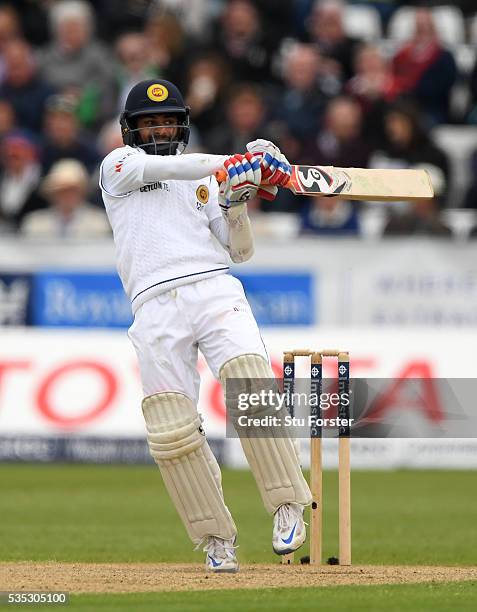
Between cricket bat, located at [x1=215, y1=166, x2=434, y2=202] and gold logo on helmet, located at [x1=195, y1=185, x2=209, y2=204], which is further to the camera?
gold logo on helmet, located at [x1=195, y1=185, x2=209, y2=204]

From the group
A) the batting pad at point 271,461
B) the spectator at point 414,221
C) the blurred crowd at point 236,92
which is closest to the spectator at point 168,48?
the blurred crowd at point 236,92

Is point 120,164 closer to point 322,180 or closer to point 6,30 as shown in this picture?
point 322,180

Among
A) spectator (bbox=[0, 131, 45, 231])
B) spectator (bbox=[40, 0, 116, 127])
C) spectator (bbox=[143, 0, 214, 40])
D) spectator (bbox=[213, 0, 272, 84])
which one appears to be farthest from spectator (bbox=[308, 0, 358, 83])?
spectator (bbox=[0, 131, 45, 231])

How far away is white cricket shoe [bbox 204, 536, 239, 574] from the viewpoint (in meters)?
7.71

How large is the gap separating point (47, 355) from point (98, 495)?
2.24 meters

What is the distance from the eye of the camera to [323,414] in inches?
303

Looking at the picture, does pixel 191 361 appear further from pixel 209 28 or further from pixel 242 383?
pixel 209 28

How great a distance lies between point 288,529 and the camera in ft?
24.5

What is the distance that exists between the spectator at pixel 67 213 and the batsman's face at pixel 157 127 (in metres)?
7.06

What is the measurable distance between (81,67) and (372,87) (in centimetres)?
320

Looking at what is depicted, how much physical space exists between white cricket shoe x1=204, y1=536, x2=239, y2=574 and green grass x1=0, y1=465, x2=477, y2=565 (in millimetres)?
998

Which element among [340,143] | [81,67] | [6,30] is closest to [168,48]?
[81,67]

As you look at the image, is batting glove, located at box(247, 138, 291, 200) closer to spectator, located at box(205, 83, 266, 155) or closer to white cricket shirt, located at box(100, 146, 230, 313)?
white cricket shirt, located at box(100, 146, 230, 313)

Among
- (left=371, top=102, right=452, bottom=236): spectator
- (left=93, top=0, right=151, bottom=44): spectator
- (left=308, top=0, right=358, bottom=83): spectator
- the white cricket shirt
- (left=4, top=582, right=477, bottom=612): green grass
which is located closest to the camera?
(left=4, top=582, right=477, bottom=612): green grass
